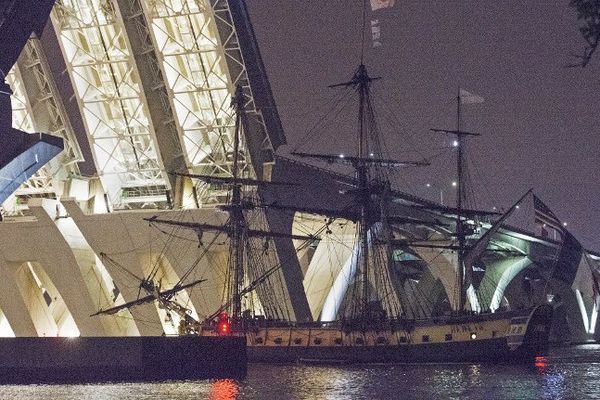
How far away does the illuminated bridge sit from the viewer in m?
60.2

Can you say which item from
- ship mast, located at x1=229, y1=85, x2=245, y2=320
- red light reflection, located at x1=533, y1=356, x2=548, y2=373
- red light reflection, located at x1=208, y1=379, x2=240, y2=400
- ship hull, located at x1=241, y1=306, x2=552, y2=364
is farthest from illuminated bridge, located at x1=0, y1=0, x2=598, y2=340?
red light reflection, located at x1=208, y1=379, x2=240, y2=400

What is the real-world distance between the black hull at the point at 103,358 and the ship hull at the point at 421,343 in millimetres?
26084

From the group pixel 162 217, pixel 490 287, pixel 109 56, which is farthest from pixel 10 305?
pixel 490 287

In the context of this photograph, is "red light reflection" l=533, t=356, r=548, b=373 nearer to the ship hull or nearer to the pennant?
the ship hull

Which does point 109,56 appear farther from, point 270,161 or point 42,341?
point 42,341

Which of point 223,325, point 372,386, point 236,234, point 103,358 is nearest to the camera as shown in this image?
point 103,358

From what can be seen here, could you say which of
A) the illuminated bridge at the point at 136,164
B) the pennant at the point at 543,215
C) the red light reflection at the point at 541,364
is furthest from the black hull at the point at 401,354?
the pennant at the point at 543,215

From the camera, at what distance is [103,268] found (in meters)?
73.1

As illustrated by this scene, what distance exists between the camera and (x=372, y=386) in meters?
38.3

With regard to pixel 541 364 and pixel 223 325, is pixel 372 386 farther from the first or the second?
pixel 541 364

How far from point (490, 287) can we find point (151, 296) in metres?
50.0

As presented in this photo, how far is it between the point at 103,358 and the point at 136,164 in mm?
35948

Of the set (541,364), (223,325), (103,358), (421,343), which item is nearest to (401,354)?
(421,343)

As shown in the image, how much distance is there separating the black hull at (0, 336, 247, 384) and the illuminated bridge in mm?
27782
